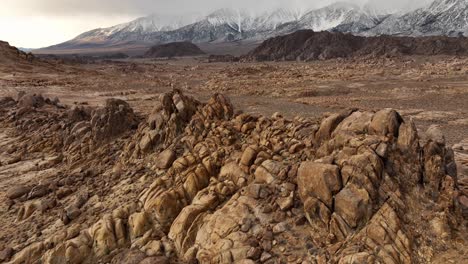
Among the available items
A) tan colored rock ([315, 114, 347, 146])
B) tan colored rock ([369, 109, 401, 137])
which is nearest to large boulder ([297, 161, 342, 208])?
tan colored rock ([315, 114, 347, 146])

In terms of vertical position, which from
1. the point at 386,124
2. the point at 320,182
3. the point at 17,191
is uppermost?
the point at 386,124

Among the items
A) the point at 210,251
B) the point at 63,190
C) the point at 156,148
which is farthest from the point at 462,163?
the point at 63,190

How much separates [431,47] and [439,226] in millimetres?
103277

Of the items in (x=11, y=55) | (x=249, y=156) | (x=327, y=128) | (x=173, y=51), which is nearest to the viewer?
(x=327, y=128)

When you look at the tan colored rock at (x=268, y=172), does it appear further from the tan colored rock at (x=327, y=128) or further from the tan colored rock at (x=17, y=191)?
the tan colored rock at (x=17, y=191)

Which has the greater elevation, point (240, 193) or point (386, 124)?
point (386, 124)

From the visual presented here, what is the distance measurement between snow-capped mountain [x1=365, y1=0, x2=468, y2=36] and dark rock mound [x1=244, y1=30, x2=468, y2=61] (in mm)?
70256

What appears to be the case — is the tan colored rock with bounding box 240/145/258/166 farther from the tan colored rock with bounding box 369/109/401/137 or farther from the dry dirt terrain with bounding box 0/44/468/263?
the tan colored rock with bounding box 369/109/401/137

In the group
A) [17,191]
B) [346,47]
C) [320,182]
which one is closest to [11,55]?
[17,191]

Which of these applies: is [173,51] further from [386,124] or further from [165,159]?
[386,124]

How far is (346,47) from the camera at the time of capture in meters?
112

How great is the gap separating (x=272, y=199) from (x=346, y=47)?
111m

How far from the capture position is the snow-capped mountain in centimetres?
16375

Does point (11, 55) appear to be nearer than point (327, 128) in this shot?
No
